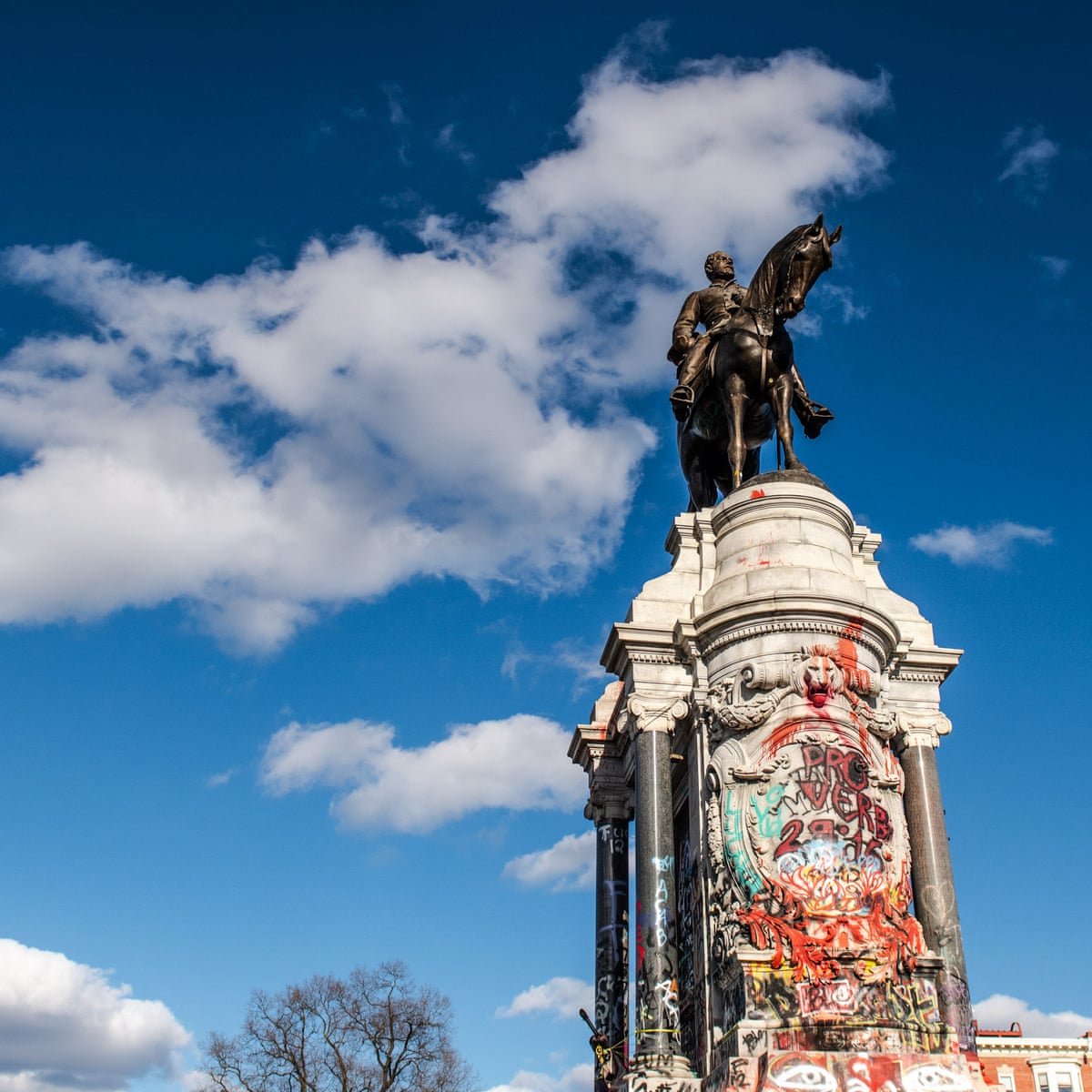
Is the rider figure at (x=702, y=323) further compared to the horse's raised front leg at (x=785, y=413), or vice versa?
the rider figure at (x=702, y=323)

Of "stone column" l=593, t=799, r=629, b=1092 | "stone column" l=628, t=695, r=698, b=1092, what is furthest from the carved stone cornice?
"stone column" l=593, t=799, r=629, b=1092

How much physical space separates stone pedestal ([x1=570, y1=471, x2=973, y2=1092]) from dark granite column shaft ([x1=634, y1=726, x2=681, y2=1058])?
0.10ft

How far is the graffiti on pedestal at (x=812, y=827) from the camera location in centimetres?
1770

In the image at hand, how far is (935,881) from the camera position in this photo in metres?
19.6

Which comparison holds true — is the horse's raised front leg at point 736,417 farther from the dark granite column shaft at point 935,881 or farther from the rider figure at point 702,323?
the dark granite column shaft at point 935,881

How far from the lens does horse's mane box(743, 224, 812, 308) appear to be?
2414 cm

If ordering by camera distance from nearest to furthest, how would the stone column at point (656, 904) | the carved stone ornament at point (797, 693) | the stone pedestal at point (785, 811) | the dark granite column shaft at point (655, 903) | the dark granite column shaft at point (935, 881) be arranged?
the stone pedestal at point (785, 811), the stone column at point (656, 904), the dark granite column shaft at point (655, 903), the dark granite column shaft at point (935, 881), the carved stone ornament at point (797, 693)

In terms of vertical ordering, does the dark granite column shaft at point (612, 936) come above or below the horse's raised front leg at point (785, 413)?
below

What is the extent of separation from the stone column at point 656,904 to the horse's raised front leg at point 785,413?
5.50 metres

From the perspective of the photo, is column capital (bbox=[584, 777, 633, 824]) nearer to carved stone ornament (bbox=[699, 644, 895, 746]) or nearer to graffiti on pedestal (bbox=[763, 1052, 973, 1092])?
carved stone ornament (bbox=[699, 644, 895, 746])

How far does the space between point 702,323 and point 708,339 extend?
199cm

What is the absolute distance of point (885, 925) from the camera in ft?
59.4

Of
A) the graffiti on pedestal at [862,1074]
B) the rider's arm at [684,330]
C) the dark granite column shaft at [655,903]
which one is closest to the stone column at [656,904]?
the dark granite column shaft at [655,903]

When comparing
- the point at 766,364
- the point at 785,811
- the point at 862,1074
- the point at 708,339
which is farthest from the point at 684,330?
the point at 862,1074
